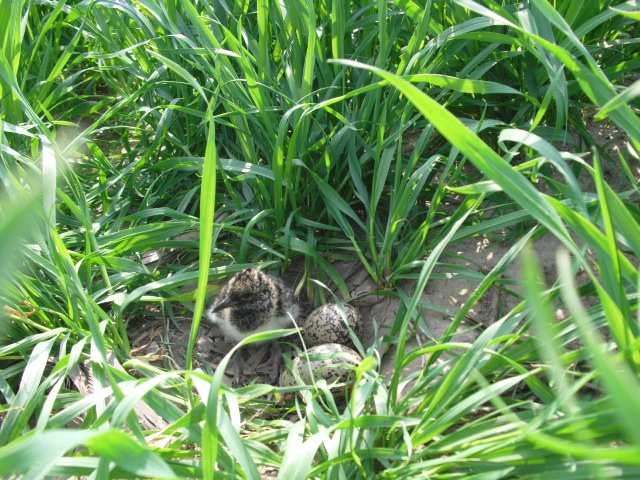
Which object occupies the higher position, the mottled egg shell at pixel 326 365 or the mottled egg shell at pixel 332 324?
the mottled egg shell at pixel 332 324

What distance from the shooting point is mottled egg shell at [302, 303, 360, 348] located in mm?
3203

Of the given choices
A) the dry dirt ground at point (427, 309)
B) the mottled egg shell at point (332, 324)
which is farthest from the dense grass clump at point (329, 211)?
the mottled egg shell at point (332, 324)

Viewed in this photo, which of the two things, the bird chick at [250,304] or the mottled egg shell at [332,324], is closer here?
the mottled egg shell at [332,324]

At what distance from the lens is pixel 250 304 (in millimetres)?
3414

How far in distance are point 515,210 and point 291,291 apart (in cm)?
101

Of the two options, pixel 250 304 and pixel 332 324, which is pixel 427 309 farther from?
pixel 250 304

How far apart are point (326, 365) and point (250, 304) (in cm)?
50

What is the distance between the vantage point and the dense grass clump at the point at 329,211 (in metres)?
2.34

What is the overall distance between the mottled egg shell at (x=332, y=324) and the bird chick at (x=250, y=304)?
0.45 feet

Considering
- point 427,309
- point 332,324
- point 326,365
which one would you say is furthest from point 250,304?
point 427,309

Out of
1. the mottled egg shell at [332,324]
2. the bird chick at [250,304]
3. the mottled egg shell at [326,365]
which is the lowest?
the mottled egg shell at [326,365]

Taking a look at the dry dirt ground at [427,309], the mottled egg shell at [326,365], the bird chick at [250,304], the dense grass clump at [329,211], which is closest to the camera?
the dense grass clump at [329,211]

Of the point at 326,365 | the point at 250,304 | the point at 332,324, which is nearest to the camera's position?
the point at 326,365

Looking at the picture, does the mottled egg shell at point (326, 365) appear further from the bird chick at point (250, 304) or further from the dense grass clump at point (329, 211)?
the bird chick at point (250, 304)
